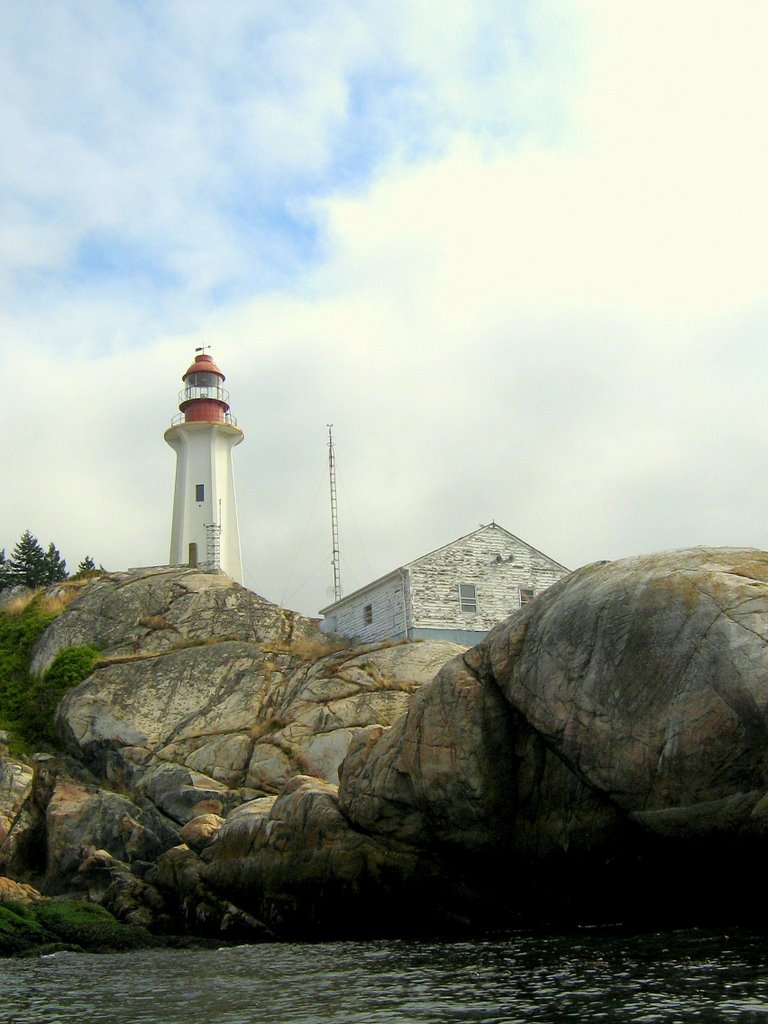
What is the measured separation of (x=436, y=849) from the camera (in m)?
19.8

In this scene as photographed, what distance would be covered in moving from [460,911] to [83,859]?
439 inches

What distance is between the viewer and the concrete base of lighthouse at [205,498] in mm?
48750

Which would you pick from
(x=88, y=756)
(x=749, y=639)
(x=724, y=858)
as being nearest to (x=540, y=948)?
(x=724, y=858)

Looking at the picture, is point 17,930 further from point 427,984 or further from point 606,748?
point 606,748

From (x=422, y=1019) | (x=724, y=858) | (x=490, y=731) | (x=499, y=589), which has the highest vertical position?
(x=499, y=589)

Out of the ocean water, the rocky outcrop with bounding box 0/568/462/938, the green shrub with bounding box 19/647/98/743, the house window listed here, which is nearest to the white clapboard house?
the house window

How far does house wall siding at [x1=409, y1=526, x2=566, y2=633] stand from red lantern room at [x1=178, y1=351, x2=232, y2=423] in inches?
640

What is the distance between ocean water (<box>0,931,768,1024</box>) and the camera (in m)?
11.2

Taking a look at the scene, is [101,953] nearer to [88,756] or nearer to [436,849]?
[436,849]

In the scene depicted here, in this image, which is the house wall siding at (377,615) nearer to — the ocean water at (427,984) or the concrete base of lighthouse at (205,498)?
the concrete base of lighthouse at (205,498)

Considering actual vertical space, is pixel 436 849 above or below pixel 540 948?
above

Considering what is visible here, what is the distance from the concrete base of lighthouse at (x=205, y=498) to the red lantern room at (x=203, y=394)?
0.64 m

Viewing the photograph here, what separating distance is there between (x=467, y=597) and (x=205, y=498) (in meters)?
15.6

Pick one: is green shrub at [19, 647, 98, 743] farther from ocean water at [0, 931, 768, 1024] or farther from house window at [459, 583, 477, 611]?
ocean water at [0, 931, 768, 1024]
